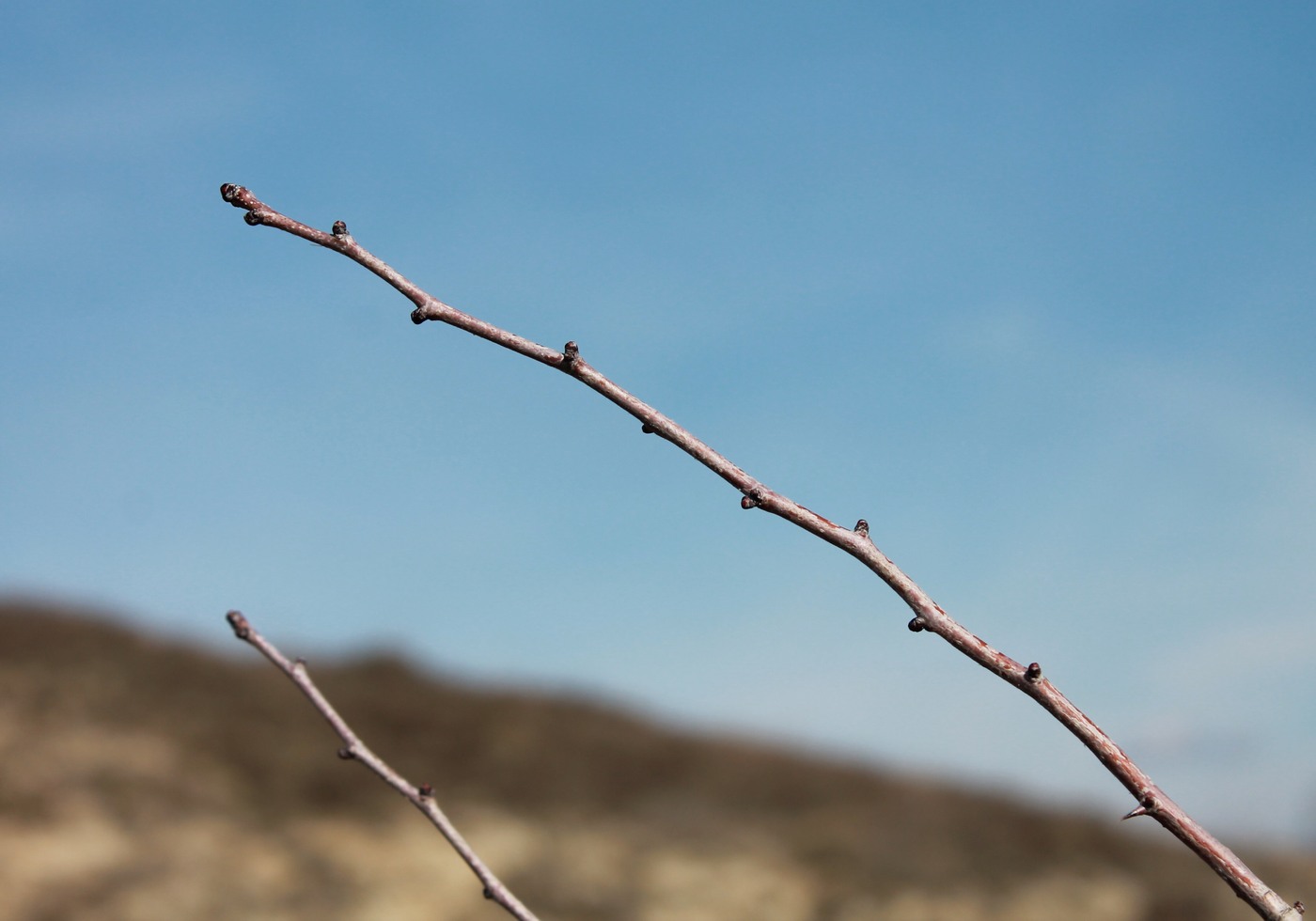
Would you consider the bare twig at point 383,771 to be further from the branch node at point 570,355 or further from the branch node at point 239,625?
the branch node at point 570,355

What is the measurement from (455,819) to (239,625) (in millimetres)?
9770

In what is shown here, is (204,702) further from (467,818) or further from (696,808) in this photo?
(696,808)

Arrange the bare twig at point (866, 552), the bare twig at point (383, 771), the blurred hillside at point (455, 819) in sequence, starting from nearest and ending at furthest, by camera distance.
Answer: the bare twig at point (866, 552) < the bare twig at point (383, 771) < the blurred hillside at point (455, 819)

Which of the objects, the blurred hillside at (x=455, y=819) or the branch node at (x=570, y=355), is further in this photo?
the blurred hillside at (x=455, y=819)

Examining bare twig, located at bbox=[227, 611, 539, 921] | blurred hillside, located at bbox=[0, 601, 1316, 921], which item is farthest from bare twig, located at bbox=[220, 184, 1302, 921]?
blurred hillside, located at bbox=[0, 601, 1316, 921]

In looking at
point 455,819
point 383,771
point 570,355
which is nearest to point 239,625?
point 383,771

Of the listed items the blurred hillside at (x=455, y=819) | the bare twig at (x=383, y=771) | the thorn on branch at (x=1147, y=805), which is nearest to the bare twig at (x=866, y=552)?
the thorn on branch at (x=1147, y=805)

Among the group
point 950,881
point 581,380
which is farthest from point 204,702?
point 581,380

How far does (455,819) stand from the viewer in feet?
35.9

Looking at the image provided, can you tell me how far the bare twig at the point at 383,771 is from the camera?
169 cm

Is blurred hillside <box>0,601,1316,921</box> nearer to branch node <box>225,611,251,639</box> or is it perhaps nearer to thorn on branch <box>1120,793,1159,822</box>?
branch node <box>225,611,251,639</box>

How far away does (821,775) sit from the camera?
12.6 m

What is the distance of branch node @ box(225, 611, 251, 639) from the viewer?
1805mm

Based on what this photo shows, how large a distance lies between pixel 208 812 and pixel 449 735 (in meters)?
2.89
